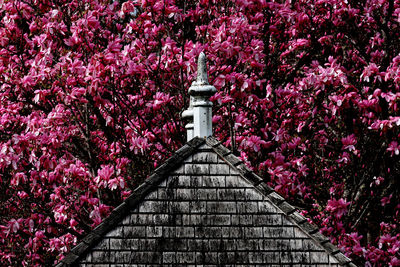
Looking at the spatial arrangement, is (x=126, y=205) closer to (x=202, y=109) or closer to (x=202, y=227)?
(x=202, y=227)

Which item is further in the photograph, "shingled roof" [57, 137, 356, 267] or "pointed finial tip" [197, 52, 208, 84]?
"pointed finial tip" [197, 52, 208, 84]

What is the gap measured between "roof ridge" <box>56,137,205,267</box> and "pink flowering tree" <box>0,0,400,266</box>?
193cm

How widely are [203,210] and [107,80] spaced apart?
3.04m

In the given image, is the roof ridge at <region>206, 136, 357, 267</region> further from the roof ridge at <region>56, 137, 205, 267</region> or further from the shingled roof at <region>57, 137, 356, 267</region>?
the roof ridge at <region>56, 137, 205, 267</region>

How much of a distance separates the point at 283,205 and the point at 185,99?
299cm

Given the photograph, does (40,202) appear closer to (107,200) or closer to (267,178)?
(107,200)

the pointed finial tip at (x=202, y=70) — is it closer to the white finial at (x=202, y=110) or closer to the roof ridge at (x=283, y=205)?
the white finial at (x=202, y=110)

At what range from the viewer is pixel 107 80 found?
8.34m

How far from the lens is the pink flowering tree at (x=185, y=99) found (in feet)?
27.3

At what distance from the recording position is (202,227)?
6.00 meters

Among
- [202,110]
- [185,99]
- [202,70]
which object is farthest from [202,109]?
[185,99]

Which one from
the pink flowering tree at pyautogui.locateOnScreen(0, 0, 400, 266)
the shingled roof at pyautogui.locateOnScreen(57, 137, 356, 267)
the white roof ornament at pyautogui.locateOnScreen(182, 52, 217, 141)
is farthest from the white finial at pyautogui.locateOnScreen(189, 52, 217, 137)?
the pink flowering tree at pyautogui.locateOnScreen(0, 0, 400, 266)

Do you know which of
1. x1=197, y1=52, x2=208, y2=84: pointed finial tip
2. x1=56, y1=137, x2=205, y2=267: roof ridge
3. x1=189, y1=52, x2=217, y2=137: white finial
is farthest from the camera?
x1=197, y1=52, x2=208, y2=84: pointed finial tip

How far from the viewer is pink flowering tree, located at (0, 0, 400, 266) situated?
8320 mm
